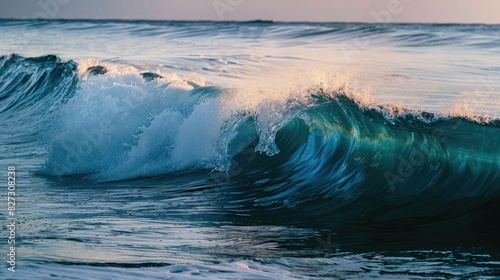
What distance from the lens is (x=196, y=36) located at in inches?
1554

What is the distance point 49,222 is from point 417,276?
3.70m

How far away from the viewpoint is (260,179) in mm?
10617

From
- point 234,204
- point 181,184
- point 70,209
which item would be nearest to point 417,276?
point 234,204

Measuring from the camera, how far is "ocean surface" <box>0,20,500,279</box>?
648 centimetres

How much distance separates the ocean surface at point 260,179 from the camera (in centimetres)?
648

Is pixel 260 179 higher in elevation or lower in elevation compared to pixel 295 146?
lower

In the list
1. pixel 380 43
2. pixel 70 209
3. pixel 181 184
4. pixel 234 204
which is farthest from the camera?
pixel 380 43

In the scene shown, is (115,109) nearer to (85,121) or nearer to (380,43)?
(85,121)

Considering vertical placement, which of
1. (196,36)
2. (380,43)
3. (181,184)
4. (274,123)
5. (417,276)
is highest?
(196,36)

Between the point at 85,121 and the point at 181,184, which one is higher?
the point at 85,121

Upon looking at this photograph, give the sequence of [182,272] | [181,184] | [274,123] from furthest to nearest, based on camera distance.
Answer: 1. [274,123]
2. [181,184]
3. [182,272]

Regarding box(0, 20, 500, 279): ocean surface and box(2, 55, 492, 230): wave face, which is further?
box(2, 55, 492, 230): wave face

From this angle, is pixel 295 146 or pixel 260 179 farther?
pixel 295 146

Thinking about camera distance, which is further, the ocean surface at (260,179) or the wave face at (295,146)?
the wave face at (295,146)
